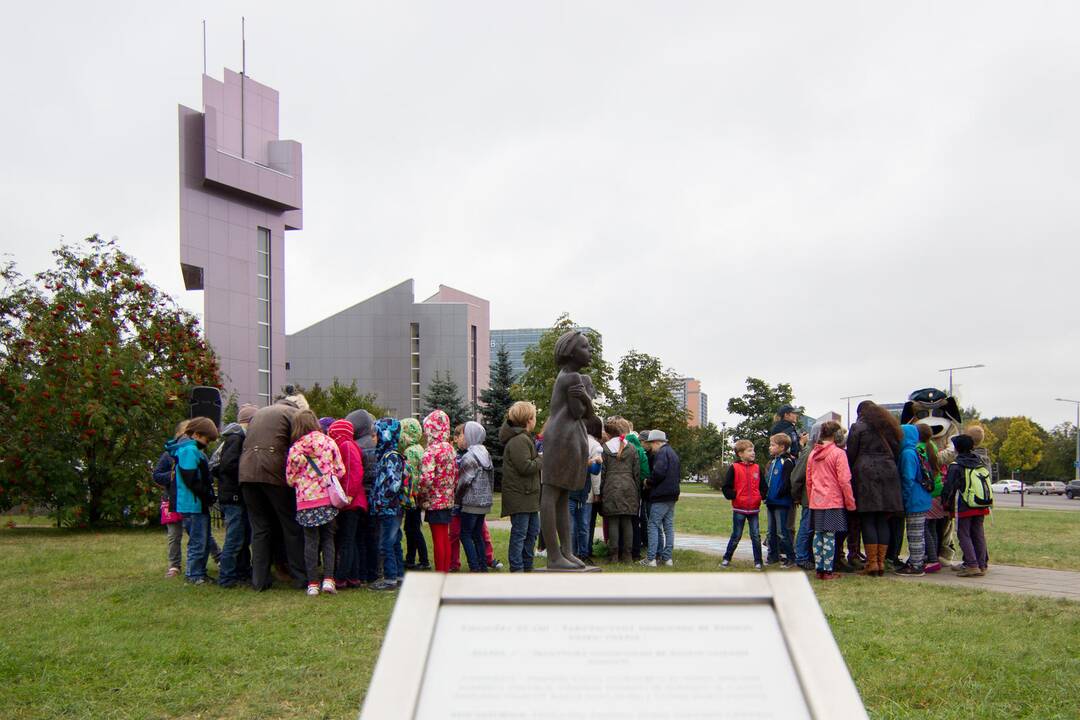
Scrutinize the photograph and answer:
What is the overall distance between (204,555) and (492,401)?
32.7 meters

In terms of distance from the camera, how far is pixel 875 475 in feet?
30.6

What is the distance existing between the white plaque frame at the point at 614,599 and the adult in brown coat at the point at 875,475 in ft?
25.0

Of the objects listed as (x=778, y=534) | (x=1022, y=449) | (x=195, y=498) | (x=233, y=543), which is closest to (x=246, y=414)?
(x=195, y=498)

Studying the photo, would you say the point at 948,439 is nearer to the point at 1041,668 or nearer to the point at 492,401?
the point at 1041,668

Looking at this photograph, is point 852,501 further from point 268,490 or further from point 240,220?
point 240,220

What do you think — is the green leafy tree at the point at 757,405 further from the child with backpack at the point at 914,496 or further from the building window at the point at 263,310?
the child with backpack at the point at 914,496

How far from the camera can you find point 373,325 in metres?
63.6

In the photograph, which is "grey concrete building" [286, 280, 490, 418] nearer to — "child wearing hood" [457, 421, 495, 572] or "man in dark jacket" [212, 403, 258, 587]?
"child wearing hood" [457, 421, 495, 572]

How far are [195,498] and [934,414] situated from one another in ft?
30.4

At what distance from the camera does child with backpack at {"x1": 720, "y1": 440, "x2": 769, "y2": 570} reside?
34.0ft

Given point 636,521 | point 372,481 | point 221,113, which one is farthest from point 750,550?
point 221,113

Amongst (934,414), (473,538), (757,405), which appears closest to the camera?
(473,538)

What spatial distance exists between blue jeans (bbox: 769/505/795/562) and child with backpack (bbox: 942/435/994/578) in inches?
70.0

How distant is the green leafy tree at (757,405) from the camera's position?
54219 mm
